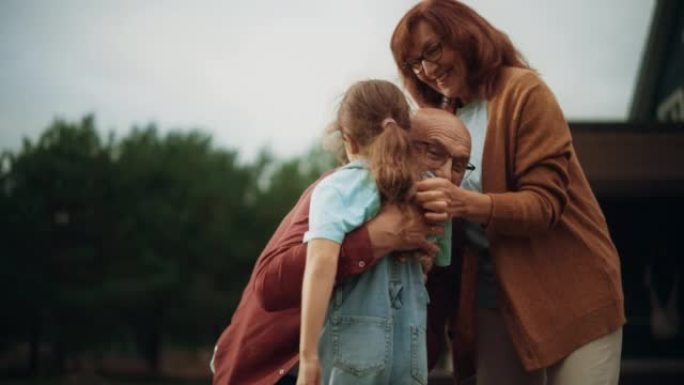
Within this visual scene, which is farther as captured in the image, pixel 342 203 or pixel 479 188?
pixel 479 188

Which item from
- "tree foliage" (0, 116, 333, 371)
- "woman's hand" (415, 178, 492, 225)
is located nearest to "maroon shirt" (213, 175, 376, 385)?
"woman's hand" (415, 178, 492, 225)

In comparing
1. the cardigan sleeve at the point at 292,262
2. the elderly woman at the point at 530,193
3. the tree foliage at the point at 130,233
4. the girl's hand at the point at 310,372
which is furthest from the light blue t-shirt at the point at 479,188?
the tree foliage at the point at 130,233

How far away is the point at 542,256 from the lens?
195 centimetres

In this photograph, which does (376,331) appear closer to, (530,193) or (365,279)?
(365,279)

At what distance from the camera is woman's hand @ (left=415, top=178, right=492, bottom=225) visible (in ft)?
5.49

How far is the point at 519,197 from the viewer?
1812 millimetres

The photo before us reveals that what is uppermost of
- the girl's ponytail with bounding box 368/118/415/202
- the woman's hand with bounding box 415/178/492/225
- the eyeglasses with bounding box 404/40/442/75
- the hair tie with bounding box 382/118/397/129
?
the eyeglasses with bounding box 404/40/442/75

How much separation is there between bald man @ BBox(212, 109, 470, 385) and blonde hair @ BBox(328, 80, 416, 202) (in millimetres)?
47

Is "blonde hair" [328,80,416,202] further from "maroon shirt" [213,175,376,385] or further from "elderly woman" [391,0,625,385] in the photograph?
"elderly woman" [391,0,625,385]

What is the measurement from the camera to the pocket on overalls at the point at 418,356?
168 cm

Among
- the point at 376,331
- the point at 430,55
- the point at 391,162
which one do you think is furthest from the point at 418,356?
the point at 430,55

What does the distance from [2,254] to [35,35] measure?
4.87 m

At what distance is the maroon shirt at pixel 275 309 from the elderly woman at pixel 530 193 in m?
0.23

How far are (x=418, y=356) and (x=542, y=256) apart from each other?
401 mm
